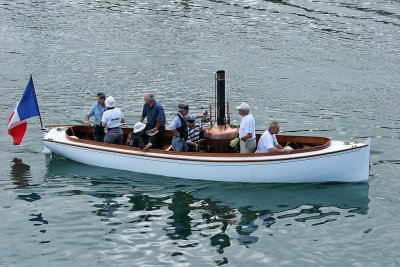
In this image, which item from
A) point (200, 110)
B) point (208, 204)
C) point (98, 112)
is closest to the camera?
point (208, 204)

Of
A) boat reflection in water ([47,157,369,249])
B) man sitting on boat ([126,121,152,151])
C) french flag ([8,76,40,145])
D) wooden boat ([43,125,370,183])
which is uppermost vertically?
french flag ([8,76,40,145])

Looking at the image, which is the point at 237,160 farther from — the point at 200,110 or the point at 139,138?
the point at 200,110

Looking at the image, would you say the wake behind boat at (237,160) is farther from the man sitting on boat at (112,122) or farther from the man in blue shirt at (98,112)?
the man in blue shirt at (98,112)

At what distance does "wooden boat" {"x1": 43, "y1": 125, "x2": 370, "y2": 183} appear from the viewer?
19.7 meters

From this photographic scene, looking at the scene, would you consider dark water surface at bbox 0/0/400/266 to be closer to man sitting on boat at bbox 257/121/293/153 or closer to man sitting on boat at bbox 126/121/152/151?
man sitting on boat at bbox 126/121/152/151

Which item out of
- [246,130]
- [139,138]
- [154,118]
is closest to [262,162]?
[246,130]

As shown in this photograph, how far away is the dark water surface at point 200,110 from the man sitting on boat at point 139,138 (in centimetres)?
102

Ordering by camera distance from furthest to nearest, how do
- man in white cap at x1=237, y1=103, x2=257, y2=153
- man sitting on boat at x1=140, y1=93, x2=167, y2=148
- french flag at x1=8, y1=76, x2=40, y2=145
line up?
1. french flag at x1=8, y1=76, x2=40, y2=145
2. man sitting on boat at x1=140, y1=93, x2=167, y2=148
3. man in white cap at x1=237, y1=103, x2=257, y2=153

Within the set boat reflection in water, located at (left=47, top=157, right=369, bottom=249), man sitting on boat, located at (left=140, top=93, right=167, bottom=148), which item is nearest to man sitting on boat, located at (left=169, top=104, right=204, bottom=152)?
man sitting on boat, located at (left=140, top=93, right=167, bottom=148)

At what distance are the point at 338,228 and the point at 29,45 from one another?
29.8 m

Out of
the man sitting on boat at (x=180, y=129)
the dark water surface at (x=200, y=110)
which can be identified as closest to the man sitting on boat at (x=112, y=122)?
the dark water surface at (x=200, y=110)

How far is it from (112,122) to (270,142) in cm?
524

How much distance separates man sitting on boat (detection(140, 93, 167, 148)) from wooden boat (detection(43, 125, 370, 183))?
60cm

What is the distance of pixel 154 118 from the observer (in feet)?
69.3
